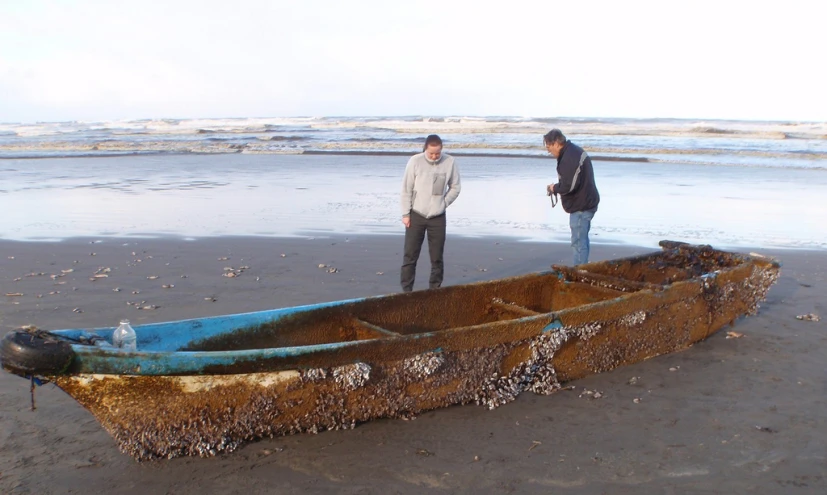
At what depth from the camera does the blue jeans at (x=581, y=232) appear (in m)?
7.64

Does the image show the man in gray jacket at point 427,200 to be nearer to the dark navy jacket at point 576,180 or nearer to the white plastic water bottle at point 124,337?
the dark navy jacket at point 576,180

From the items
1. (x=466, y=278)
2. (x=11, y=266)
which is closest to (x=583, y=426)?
(x=466, y=278)

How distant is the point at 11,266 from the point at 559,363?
7299 mm

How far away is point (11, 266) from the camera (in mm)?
8953

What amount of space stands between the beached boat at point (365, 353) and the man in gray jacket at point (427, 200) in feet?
3.62

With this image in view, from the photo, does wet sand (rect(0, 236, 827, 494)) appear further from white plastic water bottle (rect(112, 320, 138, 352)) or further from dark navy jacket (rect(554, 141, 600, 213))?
dark navy jacket (rect(554, 141, 600, 213))

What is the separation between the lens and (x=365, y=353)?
4348mm

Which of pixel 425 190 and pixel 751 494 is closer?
pixel 751 494

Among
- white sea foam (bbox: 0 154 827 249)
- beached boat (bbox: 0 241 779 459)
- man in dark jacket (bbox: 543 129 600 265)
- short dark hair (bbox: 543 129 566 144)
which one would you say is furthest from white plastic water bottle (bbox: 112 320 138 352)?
white sea foam (bbox: 0 154 827 249)

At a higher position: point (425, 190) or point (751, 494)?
point (425, 190)

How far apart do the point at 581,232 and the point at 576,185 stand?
0.54m

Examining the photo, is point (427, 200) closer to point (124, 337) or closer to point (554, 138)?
point (554, 138)

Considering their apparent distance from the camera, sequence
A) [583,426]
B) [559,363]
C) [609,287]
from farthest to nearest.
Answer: [609,287] < [559,363] < [583,426]

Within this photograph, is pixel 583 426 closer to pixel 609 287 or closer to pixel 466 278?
pixel 609 287
